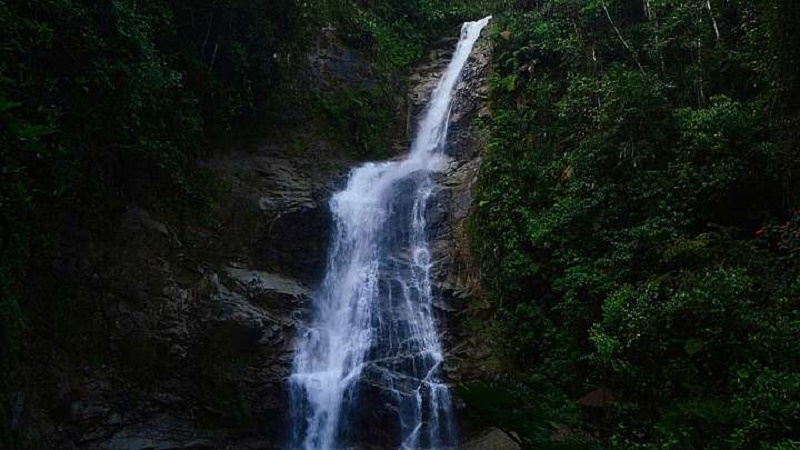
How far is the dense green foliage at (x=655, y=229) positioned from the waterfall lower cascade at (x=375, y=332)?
5.56 feet

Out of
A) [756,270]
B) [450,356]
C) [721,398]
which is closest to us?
[721,398]

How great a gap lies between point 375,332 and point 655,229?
6158 millimetres

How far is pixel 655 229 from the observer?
949cm

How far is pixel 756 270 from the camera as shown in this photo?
805cm

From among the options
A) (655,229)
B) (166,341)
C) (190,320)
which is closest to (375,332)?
(190,320)

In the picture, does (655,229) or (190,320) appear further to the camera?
(190,320)

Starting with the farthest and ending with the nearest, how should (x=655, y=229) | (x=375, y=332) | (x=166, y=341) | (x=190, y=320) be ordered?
(x=375, y=332) → (x=190, y=320) → (x=166, y=341) → (x=655, y=229)

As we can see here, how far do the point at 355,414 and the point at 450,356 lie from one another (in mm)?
2254

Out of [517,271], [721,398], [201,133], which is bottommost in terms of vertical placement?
[721,398]

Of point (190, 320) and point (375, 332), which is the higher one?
point (190, 320)

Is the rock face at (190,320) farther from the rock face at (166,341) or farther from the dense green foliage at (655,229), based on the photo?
the dense green foliage at (655,229)

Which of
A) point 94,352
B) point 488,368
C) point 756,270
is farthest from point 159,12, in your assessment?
point 756,270

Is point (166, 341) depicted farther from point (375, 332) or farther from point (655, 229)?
point (655, 229)

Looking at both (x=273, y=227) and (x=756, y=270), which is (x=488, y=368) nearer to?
(x=756, y=270)
